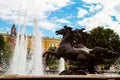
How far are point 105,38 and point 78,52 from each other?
115 ft

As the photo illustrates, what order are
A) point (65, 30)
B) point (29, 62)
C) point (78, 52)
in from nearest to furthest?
point (78, 52) < point (65, 30) < point (29, 62)

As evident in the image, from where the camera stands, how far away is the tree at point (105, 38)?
47438 mm

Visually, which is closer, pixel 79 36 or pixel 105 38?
pixel 79 36

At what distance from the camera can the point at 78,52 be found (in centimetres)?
1400

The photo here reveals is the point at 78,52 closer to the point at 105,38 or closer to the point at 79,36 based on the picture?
the point at 79,36

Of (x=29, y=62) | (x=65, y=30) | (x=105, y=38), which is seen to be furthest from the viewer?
(x=105, y=38)

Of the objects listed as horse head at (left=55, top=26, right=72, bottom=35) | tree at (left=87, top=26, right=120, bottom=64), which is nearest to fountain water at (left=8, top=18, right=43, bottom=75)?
horse head at (left=55, top=26, right=72, bottom=35)

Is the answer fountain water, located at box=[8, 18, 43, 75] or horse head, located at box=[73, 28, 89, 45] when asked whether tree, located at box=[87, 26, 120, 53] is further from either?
horse head, located at box=[73, 28, 89, 45]

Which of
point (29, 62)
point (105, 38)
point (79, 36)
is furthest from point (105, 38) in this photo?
point (79, 36)

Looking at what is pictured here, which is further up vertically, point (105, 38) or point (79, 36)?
point (105, 38)

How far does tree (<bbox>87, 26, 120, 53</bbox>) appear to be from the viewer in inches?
1868

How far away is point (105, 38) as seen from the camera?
159 feet

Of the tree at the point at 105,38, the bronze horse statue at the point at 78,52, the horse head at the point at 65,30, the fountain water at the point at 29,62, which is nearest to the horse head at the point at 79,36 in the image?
the bronze horse statue at the point at 78,52

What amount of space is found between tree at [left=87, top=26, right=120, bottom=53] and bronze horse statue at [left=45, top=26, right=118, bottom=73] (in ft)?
105
